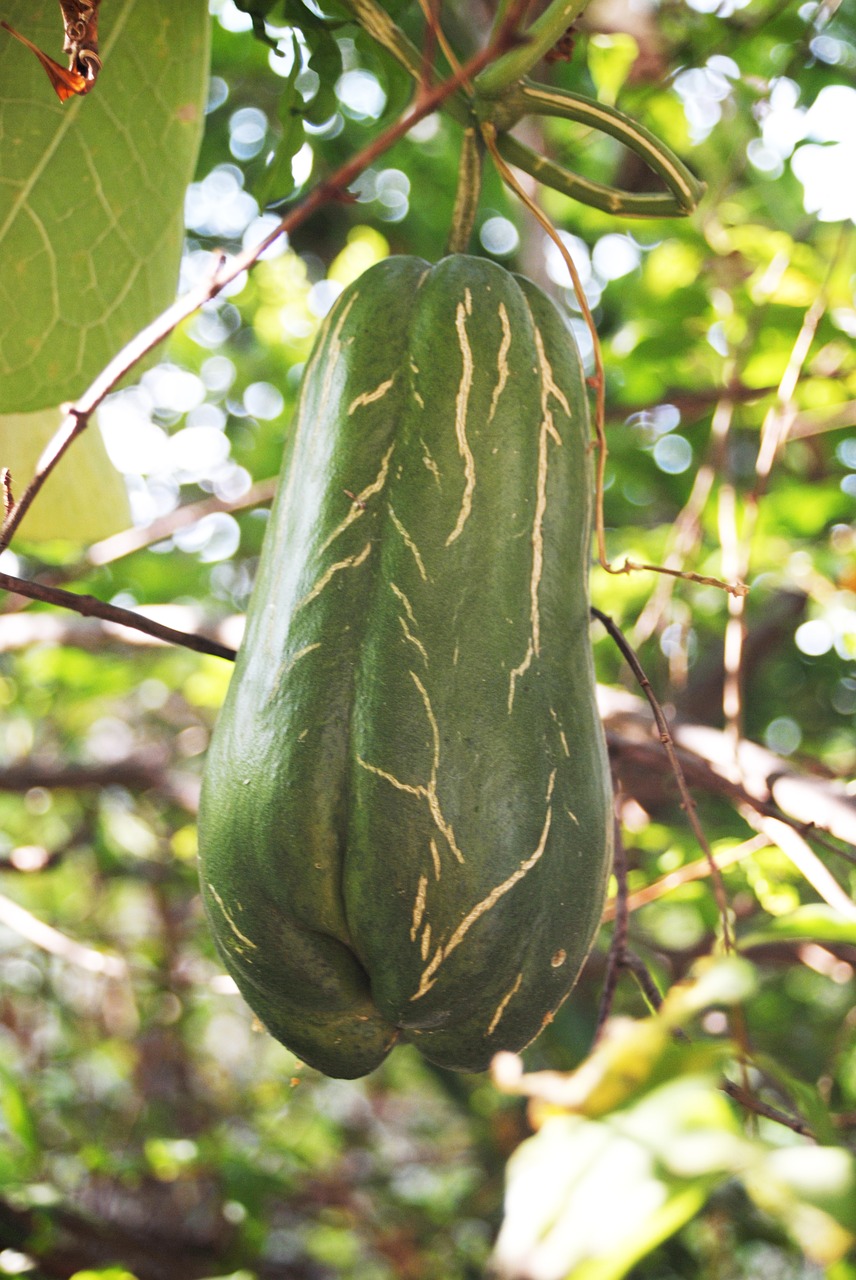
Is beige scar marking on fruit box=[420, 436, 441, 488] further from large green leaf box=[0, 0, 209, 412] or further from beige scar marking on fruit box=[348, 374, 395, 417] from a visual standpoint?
large green leaf box=[0, 0, 209, 412]

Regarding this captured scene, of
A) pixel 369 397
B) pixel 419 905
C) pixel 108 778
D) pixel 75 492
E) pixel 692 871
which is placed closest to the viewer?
pixel 419 905

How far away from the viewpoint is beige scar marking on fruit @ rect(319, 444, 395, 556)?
654mm

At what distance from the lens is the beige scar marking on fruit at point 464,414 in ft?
2.11

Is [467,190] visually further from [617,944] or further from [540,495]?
[617,944]

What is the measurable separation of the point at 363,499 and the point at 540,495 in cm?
11

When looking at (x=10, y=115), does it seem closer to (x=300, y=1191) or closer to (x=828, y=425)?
(x=828, y=425)

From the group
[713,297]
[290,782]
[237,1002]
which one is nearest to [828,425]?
[713,297]

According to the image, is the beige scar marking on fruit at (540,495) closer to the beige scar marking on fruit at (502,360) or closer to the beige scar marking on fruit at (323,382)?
the beige scar marking on fruit at (502,360)

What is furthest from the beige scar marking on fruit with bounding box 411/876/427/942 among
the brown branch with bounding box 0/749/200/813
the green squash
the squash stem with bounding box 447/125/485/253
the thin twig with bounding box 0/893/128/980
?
the brown branch with bounding box 0/749/200/813

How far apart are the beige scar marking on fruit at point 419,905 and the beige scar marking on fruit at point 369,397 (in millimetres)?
289

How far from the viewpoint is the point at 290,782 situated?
2.01 ft

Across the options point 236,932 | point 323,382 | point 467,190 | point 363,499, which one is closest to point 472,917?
point 236,932

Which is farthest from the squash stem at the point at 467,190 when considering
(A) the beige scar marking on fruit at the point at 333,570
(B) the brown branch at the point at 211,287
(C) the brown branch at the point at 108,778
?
(C) the brown branch at the point at 108,778

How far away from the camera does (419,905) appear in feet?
1.92
